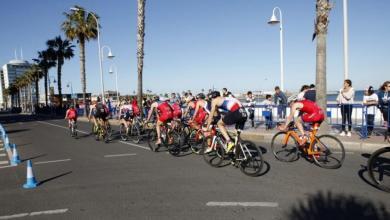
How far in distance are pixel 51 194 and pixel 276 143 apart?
5.32 metres

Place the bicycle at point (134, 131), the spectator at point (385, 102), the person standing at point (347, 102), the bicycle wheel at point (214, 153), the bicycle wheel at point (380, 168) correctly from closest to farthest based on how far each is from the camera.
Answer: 1. the bicycle wheel at point (380, 168)
2. the bicycle wheel at point (214, 153)
3. the spectator at point (385, 102)
4. the person standing at point (347, 102)
5. the bicycle at point (134, 131)

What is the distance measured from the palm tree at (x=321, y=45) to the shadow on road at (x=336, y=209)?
6901mm

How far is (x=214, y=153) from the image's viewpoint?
8602 mm

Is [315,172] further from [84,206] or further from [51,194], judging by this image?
[51,194]

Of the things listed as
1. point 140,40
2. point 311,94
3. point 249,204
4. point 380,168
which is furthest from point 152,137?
point 140,40

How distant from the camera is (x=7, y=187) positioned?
6.75 metres

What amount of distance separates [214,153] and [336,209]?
13.6ft

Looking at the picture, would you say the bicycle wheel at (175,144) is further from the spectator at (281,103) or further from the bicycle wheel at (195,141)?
the spectator at (281,103)

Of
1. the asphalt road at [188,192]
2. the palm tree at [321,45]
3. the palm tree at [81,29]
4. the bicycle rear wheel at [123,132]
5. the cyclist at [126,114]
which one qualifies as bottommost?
the asphalt road at [188,192]

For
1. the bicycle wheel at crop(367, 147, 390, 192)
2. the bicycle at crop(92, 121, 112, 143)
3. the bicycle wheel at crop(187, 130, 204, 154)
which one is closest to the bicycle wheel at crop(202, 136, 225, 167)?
the bicycle wheel at crop(187, 130, 204, 154)

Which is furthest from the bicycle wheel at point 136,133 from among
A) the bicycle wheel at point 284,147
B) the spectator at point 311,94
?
the spectator at point 311,94

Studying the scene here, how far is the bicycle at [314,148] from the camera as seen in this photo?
7.33m

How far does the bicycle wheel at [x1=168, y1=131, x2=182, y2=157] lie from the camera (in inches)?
380

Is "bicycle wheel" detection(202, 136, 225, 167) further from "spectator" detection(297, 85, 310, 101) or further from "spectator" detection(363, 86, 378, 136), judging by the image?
"spectator" detection(363, 86, 378, 136)
